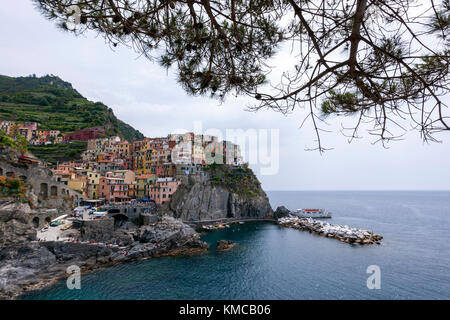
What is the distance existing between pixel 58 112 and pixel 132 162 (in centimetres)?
3650

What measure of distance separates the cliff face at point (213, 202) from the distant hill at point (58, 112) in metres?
29.7

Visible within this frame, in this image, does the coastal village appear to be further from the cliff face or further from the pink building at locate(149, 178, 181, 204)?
the cliff face

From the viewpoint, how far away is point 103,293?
13336 millimetres

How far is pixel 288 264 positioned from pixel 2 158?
89.8 ft

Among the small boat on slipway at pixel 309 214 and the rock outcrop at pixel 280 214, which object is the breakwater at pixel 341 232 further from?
the small boat on slipway at pixel 309 214

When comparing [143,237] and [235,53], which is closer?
[235,53]

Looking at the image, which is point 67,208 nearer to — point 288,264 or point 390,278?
point 288,264

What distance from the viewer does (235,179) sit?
132 ft

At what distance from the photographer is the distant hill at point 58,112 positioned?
166ft

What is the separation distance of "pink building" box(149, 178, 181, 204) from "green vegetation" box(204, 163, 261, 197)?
7166 millimetres

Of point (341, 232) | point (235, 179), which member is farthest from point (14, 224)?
point (341, 232)

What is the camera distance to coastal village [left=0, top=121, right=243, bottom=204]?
30422 mm

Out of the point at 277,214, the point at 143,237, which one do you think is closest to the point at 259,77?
the point at 143,237

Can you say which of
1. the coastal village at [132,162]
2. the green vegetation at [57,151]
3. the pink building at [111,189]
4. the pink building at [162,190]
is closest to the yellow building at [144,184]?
the coastal village at [132,162]
